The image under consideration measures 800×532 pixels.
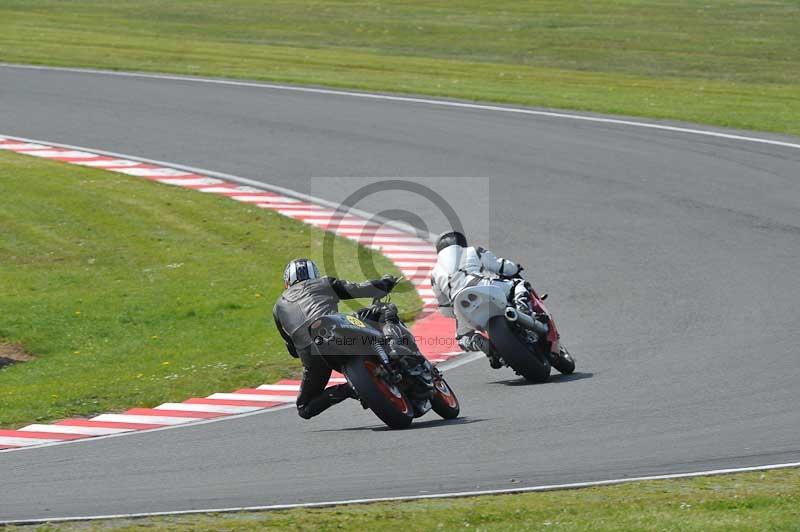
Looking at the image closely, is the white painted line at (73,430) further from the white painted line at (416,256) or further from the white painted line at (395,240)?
the white painted line at (395,240)

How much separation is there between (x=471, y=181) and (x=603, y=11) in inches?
853

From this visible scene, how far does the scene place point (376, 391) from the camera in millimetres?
11258

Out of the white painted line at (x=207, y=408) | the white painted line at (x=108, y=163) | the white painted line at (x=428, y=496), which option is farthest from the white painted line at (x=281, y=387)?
the white painted line at (x=108, y=163)

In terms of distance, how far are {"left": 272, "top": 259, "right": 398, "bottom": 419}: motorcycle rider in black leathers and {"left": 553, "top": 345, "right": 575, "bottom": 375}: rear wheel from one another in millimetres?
2212

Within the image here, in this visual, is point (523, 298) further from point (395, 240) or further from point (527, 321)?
point (395, 240)

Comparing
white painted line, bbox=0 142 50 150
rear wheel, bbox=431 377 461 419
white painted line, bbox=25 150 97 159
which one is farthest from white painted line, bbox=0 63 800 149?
rear wheel, bbox=431 377 461 419

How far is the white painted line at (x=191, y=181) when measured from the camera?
75.4ft

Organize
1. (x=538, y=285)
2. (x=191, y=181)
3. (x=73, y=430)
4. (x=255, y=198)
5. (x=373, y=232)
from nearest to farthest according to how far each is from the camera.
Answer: (x=73, y=430) → (x=538, y=285) → (x=373, y=232) → (x=255, y=198) → (x=191, y=181)

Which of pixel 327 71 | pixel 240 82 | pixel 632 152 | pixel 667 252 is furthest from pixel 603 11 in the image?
pixel 667 252

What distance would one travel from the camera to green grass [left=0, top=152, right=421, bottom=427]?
46.7 ft

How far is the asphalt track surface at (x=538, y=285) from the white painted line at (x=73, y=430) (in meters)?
0.59

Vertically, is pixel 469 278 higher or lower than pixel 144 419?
higher

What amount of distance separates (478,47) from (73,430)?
26.7 m

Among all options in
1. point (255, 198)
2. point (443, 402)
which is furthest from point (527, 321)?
point (255, 198)
